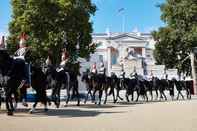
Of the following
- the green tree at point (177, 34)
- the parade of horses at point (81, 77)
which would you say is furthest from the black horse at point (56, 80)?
the green tree at point (177, 34)

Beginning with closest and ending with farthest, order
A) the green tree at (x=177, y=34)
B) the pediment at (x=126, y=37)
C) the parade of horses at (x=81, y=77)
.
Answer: the parade of horses at (x=81, y=77) < the green tree at (x=177, y=34) < the pediment at (x=126, y=37)

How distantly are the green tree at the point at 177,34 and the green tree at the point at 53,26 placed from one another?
15.7 m

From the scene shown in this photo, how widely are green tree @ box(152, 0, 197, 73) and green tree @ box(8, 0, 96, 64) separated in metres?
15.7

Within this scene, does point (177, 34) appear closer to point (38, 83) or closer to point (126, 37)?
point (38, 83)

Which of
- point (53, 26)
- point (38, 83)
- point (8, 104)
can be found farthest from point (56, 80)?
point (53, 26)

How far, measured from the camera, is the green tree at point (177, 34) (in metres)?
52.2

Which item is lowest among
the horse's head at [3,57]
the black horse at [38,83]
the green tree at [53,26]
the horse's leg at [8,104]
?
the horse's leg at [8,104]

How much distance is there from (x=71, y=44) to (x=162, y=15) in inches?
864

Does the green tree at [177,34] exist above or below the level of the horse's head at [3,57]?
above

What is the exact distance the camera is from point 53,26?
38.1m

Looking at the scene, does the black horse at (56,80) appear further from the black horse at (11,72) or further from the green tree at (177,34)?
the green tree at (177,34)

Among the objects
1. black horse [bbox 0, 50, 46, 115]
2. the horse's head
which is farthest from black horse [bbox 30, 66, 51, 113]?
the horse's head

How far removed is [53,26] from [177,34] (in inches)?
800

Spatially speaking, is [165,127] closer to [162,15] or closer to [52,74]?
[52,74]
